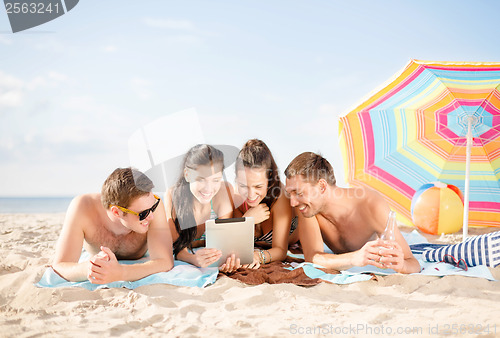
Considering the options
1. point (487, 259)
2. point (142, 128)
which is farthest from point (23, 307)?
point (487, 259)

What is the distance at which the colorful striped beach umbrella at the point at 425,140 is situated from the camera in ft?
16.9

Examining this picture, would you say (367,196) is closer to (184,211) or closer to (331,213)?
(331,213)

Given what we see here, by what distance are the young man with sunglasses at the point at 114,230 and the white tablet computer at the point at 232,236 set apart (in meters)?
0.43

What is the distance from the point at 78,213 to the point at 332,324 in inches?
91.3

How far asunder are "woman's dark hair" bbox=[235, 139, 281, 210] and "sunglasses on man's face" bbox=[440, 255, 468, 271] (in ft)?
6.04

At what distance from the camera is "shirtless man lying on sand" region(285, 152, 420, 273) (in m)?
3.71

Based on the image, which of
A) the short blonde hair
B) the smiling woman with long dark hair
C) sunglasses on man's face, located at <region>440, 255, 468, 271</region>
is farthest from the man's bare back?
the smiling woman with long dark hair

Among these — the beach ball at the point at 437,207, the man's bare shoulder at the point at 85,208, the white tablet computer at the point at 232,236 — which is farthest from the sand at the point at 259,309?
the beach ball at the point at 437,207

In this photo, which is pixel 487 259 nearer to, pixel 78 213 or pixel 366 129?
pixel 366 129

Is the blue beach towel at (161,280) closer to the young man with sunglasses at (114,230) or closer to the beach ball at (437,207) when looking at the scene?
the young man with sunglasses at (114,230)

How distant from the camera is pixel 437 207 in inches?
231

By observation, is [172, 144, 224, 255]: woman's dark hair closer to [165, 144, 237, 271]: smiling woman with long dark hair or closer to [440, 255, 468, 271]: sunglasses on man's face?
[165, 144, 237, 271]: smiling woman with long dark hair

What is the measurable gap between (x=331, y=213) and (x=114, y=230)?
7.13 ft

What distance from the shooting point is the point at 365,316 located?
2.60 meters
